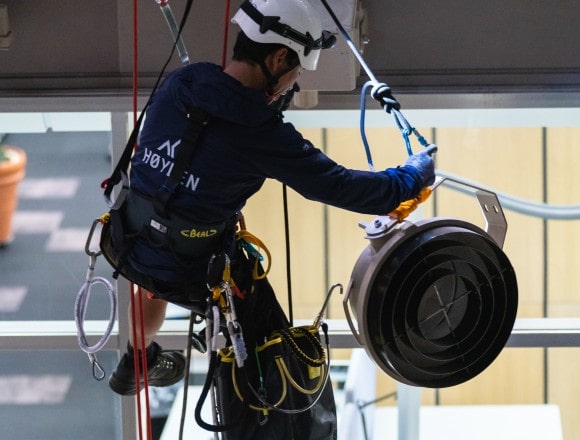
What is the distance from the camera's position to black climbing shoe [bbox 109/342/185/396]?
11.8ft

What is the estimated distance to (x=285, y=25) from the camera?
9.83ft

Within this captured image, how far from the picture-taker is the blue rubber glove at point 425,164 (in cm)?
302

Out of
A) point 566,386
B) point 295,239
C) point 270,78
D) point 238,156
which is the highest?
point 270,78

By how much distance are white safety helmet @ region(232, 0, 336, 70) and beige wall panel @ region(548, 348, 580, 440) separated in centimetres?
172

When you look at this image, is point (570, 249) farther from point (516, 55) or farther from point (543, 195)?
point (516, 55)

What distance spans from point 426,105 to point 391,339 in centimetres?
103

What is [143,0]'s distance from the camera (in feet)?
12.5

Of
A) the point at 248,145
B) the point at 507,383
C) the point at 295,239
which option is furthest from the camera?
the point at 507,383

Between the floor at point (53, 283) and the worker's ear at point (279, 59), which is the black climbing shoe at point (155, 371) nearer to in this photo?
the floor at point (53, 283)

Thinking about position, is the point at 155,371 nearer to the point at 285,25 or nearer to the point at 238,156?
the point at 238,156

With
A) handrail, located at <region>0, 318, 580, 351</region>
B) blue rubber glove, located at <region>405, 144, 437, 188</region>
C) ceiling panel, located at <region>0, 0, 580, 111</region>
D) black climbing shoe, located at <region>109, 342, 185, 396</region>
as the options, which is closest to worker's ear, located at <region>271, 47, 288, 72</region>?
blue rubber glove, located at <region>405, 144, 437, 188</region>

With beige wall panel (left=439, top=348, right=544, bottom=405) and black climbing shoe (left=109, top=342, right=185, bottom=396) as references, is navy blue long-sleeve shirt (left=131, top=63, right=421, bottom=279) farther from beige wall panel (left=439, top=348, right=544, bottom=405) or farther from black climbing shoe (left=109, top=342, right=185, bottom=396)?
beige wall panel (left=439, top=348, right=544, bottom=405)

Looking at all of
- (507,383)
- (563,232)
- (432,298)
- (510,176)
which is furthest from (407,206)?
(507,383)

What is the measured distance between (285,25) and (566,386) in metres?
1.99
